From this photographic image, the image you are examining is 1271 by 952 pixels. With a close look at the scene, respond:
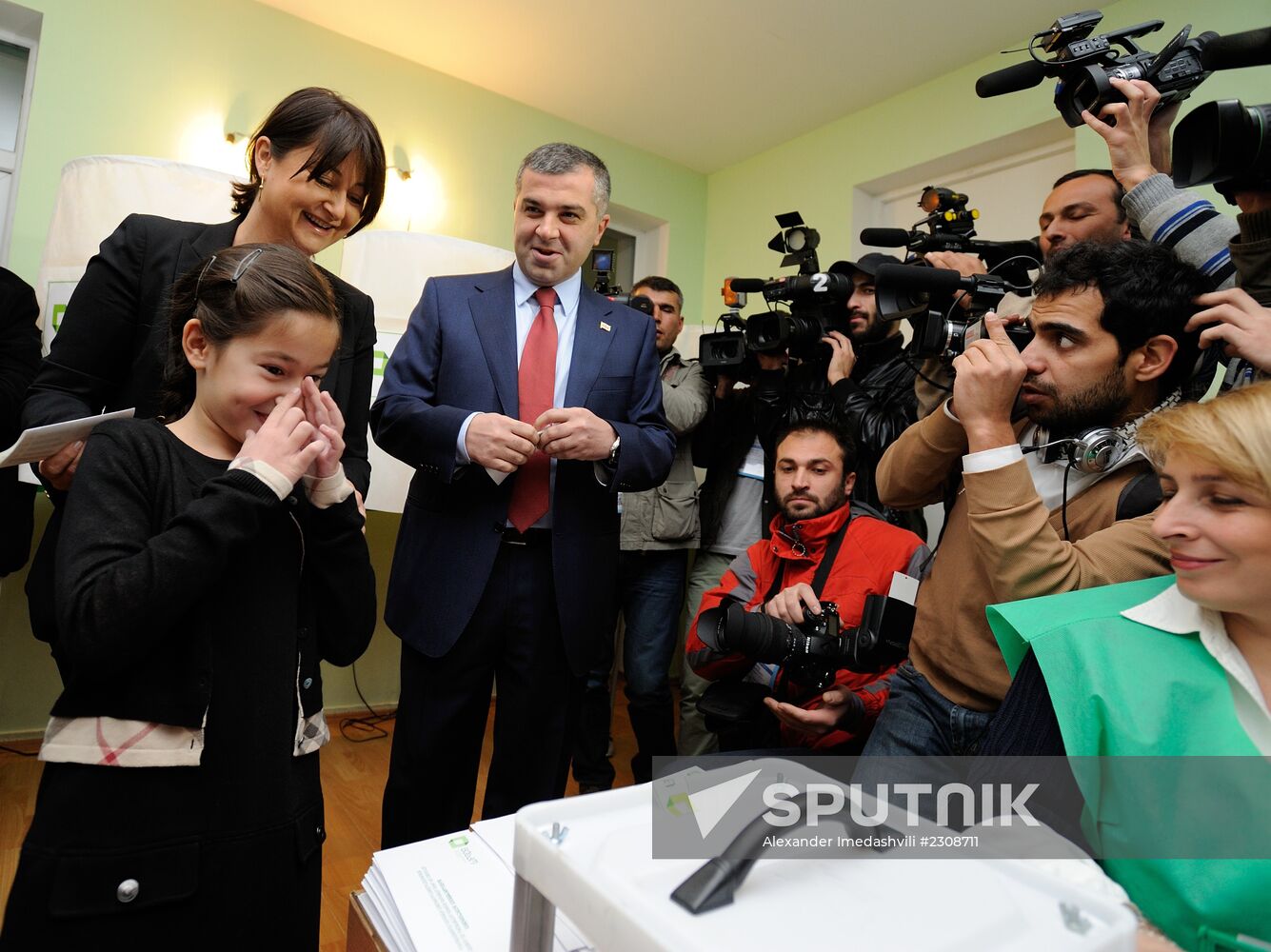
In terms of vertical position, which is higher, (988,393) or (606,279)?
(606,279)

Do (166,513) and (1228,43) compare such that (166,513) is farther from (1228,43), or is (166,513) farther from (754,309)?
(754,309)

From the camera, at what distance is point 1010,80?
5.24 ft


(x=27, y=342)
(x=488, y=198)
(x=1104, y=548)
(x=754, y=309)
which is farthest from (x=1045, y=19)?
(x=27, y=342)

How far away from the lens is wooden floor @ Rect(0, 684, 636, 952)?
171 cm

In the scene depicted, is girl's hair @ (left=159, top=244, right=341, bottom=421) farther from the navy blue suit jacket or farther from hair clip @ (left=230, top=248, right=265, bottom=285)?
the navy blue suit jacket

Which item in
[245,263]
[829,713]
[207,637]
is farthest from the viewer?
[829,713]

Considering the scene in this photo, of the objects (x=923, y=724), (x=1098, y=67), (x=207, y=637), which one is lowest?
(x=923, y=724)

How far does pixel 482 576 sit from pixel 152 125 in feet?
8.42

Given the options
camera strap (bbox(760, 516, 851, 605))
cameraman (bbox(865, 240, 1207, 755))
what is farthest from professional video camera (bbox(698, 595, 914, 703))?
camera strap (bbox(760, 516, 851, 605))

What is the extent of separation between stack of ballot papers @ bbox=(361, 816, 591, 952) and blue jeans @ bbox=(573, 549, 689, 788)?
5.58ft

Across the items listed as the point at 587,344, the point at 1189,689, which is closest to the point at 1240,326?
the point at 1189,689

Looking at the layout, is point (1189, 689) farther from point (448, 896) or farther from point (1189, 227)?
point (1189, 227)

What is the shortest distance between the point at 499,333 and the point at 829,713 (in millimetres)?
1025

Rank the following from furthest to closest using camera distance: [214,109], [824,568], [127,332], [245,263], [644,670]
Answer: [214,109] < [644,670] < [824,568] < [127,332] < [245,263]
